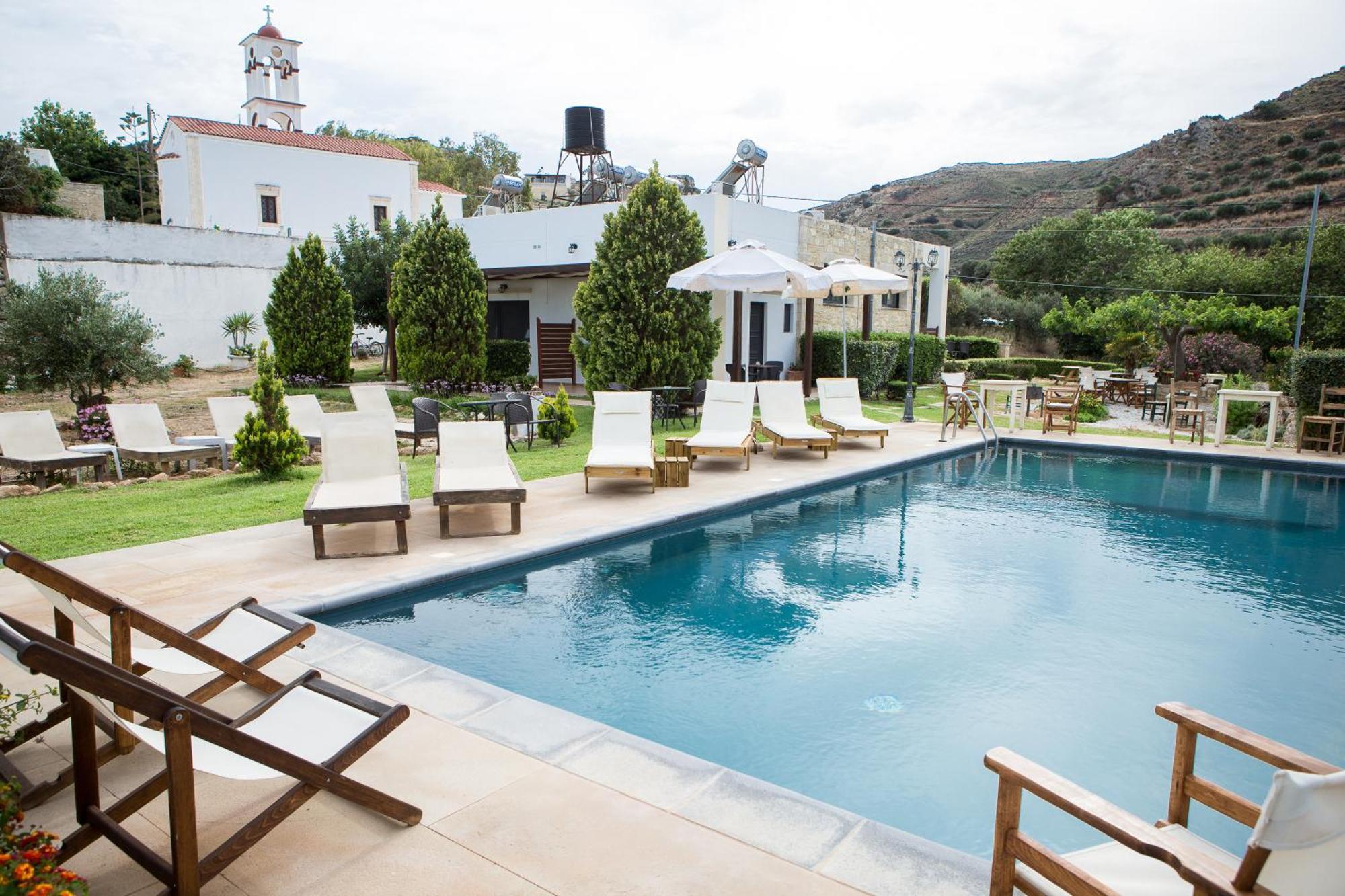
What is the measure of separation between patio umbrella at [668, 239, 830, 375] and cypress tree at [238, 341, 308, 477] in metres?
5.95

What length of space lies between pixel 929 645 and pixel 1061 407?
11.1 meters

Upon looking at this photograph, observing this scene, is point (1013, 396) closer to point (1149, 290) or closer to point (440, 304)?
point (440, 304)

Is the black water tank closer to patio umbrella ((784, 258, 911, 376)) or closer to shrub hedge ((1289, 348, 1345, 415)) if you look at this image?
patio umbrella ((784, 258, 911, 376))

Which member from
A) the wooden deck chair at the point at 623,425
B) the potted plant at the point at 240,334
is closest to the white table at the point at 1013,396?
the wooden deck chair at the point at 623,425

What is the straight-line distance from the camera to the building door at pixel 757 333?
1991 cm

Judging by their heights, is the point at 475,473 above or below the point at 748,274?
below

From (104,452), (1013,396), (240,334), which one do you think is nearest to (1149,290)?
(1013,396)

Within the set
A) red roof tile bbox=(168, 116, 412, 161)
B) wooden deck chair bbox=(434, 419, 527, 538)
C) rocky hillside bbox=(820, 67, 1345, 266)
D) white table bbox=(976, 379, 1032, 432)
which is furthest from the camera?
rocky hillside bbox=(820, 67, 1345, 266)

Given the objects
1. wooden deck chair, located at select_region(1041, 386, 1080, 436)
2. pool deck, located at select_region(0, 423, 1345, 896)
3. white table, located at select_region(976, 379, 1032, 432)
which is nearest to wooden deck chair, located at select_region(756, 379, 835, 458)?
white table, located at select_region(976, 379, 1032, 432)

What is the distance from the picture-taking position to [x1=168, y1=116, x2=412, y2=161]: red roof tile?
33.2 m

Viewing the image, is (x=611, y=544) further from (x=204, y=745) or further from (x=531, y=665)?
(x=204, y=745)

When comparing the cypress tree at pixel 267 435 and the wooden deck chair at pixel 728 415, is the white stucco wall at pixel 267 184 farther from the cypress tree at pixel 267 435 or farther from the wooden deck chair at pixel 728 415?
the wooden deck chair at pixel 728 415

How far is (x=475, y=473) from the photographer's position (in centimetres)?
789

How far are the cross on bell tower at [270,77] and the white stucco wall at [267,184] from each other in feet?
22.9
